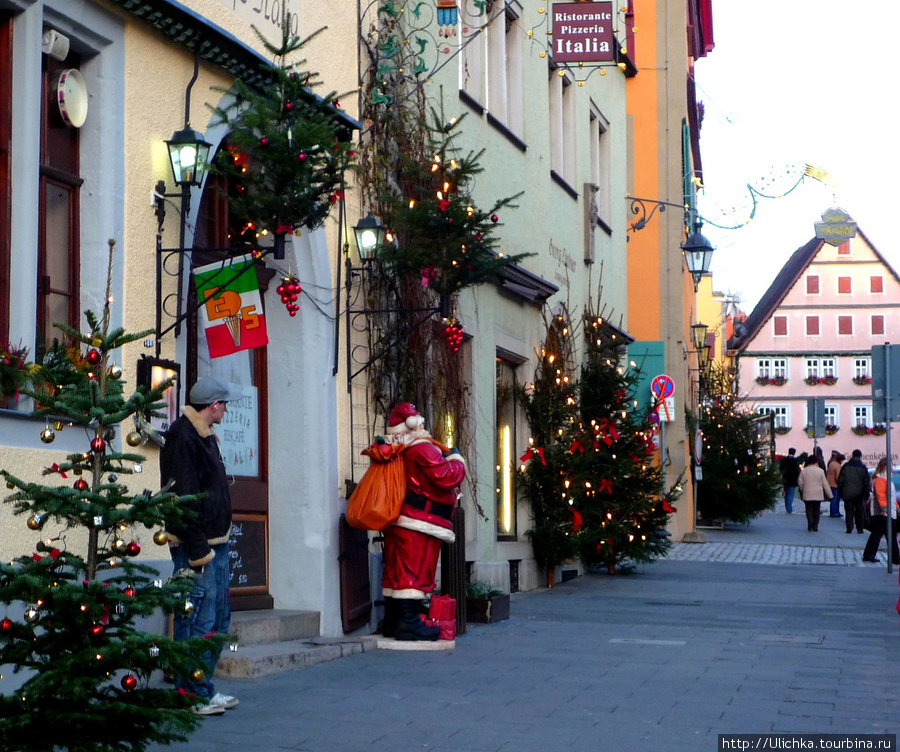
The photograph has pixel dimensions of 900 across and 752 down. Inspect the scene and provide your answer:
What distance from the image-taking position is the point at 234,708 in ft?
25.3

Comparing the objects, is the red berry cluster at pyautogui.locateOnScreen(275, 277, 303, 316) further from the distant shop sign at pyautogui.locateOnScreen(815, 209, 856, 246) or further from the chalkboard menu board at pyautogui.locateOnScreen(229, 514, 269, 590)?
the distant shop sign at pyautogui.locateOnScreen(815, 209, 856, 246)

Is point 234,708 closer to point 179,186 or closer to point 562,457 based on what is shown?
point 179,186

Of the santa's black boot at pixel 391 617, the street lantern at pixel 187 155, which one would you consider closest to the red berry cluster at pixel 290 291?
the street lantern at pixel 187 155

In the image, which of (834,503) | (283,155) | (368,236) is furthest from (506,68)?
(834,503)

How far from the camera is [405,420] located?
10.9 meters

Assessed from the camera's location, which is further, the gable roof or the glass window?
the gable roof

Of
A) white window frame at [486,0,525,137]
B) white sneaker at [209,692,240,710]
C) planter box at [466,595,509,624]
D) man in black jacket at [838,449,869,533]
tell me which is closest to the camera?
white sneaker at [209,692,240,710]

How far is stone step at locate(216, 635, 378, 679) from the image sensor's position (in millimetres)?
8914

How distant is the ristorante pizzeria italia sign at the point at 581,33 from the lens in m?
15.9

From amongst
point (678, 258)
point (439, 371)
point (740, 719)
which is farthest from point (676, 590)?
point (678, 258)

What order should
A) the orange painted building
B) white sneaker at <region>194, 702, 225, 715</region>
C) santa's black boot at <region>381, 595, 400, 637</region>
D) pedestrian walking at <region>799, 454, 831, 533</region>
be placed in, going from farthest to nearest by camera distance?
pedestrian walking at <region>799, 454, 831, 533</region> < the orange painted building < santa's black boot at <region>381, 595, 400, 637</region> < white sneaker at <region>194, 702, 225, 715</region>

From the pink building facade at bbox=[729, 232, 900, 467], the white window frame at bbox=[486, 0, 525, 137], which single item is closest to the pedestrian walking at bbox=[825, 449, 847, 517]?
the white window frame at bbox=[486, 0, 525, 137]

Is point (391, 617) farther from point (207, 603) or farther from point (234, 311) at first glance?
point (207, 603)

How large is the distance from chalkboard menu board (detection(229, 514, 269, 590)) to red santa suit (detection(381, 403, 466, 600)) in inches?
36.8
